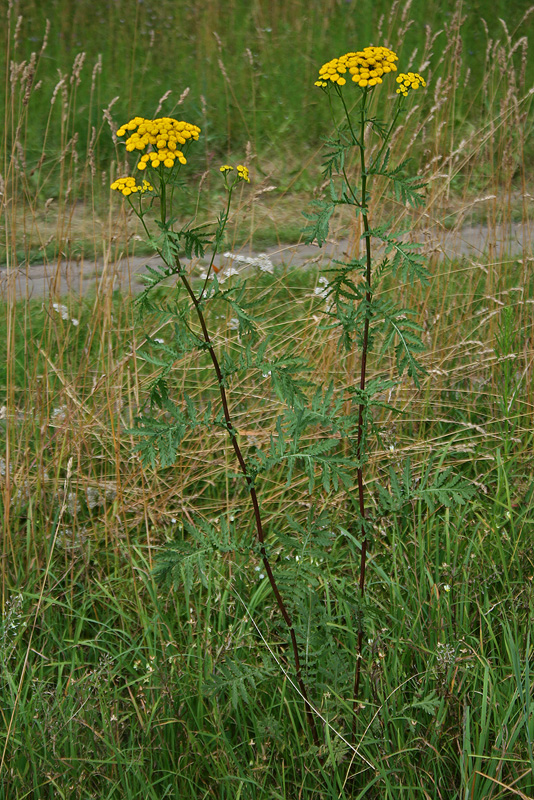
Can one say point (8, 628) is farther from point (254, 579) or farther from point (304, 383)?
point (304, 383)

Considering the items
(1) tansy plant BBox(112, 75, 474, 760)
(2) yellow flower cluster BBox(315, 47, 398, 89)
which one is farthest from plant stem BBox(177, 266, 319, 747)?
(2) yellow flower cluster BBox(315, 47, 398, 89)

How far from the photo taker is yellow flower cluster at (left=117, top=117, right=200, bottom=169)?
149 centimetres

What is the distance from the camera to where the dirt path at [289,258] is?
10.4 feet

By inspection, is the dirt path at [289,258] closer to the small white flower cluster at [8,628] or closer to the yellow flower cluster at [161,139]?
the small white flower cluster at [8,628]

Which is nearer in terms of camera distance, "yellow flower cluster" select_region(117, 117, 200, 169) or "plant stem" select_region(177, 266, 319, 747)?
"yellow flower cluster" select_region(117, 117, 200, 169)

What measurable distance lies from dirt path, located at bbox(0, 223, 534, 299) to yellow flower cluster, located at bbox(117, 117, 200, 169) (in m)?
1.20

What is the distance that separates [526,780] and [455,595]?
0.58 m

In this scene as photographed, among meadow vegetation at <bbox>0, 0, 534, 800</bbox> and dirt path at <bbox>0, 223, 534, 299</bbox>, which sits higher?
dirt path at <bbox>0, 223, 534, 299</bbox>

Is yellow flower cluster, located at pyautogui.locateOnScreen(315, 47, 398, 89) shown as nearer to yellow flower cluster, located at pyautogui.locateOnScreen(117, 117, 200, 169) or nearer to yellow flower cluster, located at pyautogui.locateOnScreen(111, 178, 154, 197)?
yellow flower cluster, located at pyautogui.locateOnScreen(117, 117, 200, 169)

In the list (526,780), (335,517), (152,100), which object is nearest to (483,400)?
(335,517)

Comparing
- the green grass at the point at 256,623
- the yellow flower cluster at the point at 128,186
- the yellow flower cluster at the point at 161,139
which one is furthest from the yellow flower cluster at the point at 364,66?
the green grass at the point at 256,623

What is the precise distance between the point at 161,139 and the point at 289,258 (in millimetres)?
3262

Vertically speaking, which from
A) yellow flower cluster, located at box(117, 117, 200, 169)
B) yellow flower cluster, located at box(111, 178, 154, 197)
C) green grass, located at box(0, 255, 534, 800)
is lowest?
green grass, located at box(0, 255, 534, 800)

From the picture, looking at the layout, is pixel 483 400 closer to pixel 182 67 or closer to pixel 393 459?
pixel 393 459
